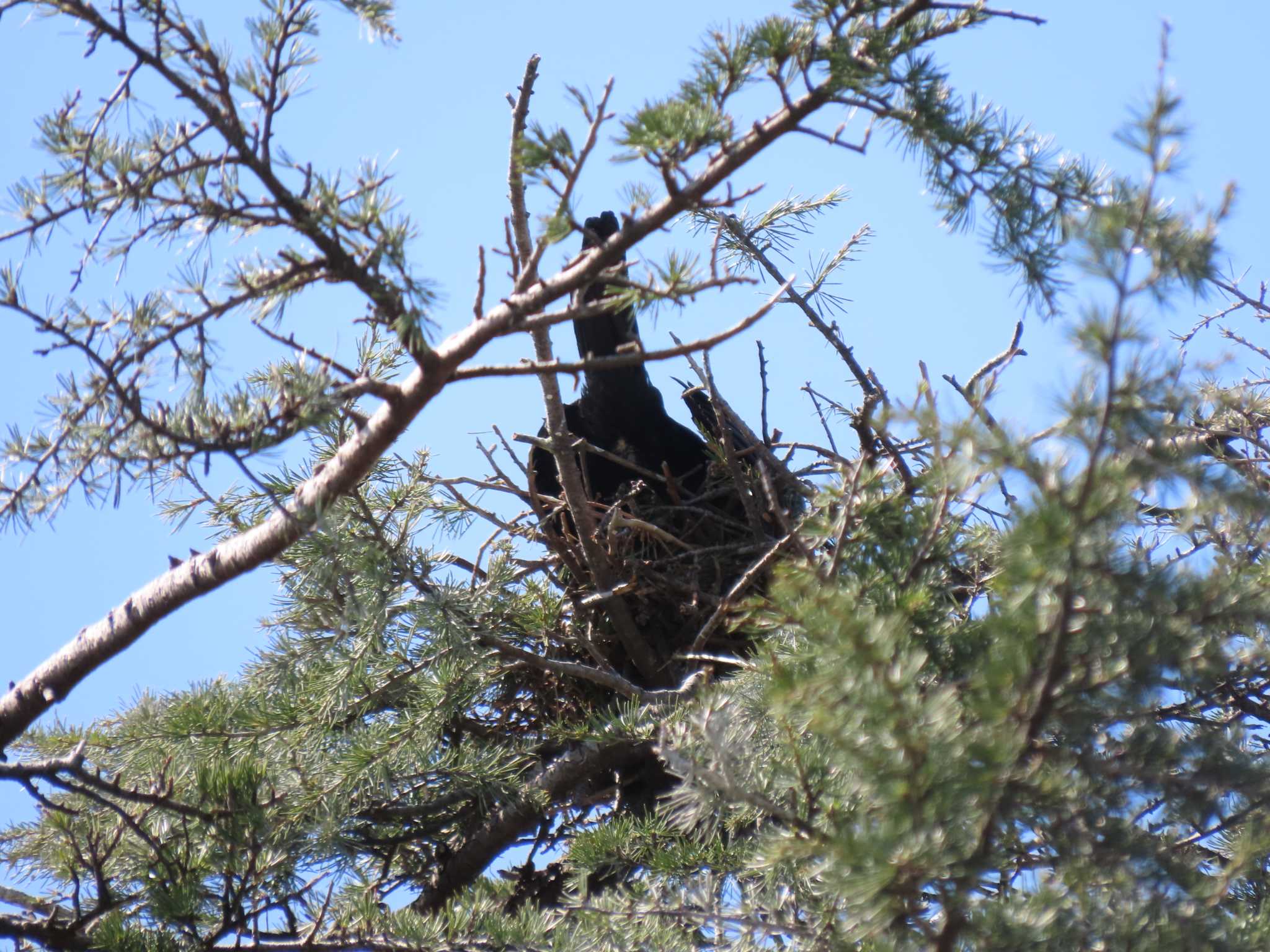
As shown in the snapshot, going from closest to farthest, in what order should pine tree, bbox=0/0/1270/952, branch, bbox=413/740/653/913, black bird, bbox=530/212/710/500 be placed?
pine tree, bbox=0/0/1270/952 → branch, bbox=413/740/653/913 → black bird, bbox=530/212/710/500

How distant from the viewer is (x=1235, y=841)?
1.82 m

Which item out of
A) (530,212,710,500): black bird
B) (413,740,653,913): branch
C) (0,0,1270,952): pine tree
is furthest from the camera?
(530,212,710,500): black bird

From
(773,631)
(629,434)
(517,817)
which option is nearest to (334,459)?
(773,631)

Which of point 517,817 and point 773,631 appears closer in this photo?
point 773,631

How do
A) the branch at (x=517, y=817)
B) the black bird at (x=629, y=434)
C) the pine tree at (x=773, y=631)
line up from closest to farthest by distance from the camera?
the pine tree at (x=773, y=631) → the branch at (x=517, y=817) → the black bird at (x=629, y=434)

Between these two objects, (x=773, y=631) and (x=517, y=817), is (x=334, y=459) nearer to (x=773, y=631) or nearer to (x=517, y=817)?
(x=773, y=631)

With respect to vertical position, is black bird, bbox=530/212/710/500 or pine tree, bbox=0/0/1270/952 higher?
black bird, bbox=530/212/710/500

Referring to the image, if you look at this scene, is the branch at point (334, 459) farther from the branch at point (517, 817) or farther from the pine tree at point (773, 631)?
the branch at point (517, 817)

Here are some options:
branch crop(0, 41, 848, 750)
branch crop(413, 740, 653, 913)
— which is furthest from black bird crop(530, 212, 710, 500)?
branch crop(0, 41, 848, 750)

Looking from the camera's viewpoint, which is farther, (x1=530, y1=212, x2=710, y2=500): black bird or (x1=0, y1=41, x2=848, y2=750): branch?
(x1=530, y1=212, x2=710, y2=500): black bird

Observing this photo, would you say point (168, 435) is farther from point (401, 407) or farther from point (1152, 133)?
point (1152, 133)

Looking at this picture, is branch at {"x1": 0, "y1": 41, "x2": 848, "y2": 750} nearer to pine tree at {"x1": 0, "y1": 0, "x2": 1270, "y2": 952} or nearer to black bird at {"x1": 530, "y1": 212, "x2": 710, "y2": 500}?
pine tree at {"x1": 0, "y1": 0, "x2": 1270, "y2": 952}

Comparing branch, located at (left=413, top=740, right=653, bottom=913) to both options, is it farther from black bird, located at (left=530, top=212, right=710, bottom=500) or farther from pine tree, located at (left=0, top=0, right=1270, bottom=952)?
black bird, located at (left=530, top=212, right=710, bottom=500)

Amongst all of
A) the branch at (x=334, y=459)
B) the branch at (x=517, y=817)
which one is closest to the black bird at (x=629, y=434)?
the branch at (x=517, y=817)
